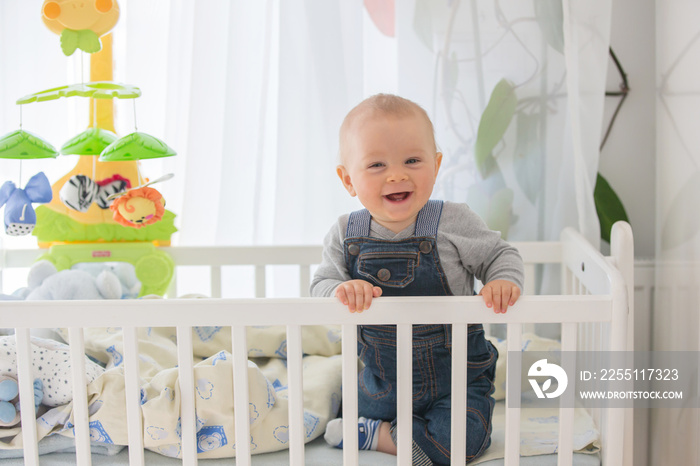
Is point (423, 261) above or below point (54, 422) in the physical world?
above

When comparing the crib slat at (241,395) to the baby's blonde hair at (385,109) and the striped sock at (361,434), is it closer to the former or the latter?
the striped sock at (361,434)

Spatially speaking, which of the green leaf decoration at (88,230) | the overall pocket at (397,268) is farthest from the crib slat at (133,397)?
the green leaf decoration at (88,230)

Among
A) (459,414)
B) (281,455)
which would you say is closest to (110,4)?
(281,455)

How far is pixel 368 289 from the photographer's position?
110 cm

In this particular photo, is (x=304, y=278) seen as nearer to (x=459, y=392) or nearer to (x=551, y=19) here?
(x=459, y=392)

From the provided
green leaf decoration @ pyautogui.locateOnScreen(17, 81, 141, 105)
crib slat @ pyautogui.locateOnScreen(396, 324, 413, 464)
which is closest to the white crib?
crib slat @ pyautogui.locateOnScreen(396, 324, 413, 464)

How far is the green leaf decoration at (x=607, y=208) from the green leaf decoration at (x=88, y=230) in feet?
3.56

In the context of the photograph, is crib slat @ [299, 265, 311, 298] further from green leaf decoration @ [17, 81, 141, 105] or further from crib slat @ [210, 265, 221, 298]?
green leaf decoration @ [17, 81, 141, 105]

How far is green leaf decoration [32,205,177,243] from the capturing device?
1760 mm

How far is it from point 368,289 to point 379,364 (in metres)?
0.29

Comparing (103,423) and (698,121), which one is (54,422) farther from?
(698,121)

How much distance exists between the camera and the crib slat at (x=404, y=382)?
112 centimetres

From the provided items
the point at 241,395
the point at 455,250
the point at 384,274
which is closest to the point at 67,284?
the point at 241,395

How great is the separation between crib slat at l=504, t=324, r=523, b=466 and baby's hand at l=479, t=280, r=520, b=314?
0.04m
